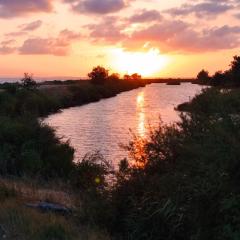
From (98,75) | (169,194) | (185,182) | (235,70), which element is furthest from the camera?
(98,75)

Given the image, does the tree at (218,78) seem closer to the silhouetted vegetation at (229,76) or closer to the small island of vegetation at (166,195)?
the silhouetted vegetation at (229,76)

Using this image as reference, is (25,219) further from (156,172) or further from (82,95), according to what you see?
(82,95)

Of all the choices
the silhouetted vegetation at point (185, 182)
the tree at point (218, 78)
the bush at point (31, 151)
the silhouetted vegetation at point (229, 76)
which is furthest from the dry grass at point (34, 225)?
the tree at point (218, 78)

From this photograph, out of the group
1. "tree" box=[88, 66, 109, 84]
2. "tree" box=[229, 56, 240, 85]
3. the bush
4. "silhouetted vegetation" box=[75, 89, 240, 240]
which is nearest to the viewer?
"silhouetted vegetation" box=[75, 89, 240, 240]

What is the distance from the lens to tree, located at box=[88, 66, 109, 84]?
374ft

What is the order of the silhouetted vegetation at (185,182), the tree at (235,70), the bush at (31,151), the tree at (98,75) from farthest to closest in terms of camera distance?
the tree at (98,75), the tree at (235,70), the bush at (31,151), the silhouetted vegetation at (185,182)

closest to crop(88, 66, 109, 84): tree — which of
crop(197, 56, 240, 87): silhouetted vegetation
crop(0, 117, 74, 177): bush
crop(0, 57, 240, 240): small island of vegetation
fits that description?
crop(197, 56, 240, 87): silhouetted vegetation

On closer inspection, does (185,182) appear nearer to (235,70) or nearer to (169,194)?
(169,194)

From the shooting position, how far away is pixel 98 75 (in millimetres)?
115438

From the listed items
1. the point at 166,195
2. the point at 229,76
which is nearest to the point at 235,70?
the point at 229,76

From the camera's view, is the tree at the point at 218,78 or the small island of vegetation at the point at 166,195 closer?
the small island of vegetation at the point at 166,195

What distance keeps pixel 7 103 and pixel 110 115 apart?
11.1 meters

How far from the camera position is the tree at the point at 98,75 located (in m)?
114

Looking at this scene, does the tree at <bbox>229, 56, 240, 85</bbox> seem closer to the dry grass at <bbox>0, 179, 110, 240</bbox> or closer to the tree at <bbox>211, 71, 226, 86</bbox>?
the tree at <bbox>211, 71, 226, 86</bbox>
